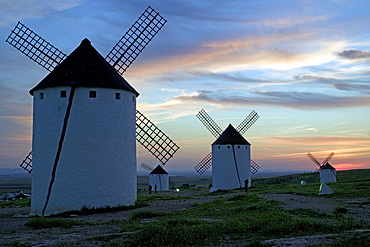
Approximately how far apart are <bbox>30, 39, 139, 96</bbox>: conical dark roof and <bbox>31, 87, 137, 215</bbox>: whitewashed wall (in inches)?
13.3

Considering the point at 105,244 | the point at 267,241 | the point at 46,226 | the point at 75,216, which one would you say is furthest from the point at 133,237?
the point at 75,216

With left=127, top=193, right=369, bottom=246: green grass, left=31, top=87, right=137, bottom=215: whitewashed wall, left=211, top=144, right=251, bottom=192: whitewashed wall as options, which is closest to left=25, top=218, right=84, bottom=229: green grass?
left=31, top=87, right=137, bottom=215: whitewashed wall

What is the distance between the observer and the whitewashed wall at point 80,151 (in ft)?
68.3

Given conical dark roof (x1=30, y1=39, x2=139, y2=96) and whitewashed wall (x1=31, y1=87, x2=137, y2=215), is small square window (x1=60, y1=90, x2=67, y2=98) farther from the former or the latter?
conical dark roof (x1=30, y1=39, x2=139, y2=96)

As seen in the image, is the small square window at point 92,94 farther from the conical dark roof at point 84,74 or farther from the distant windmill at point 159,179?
the distant windmill at point 159,179

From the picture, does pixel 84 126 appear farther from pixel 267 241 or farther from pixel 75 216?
Result: pixel 267 241

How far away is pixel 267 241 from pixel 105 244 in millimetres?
4298

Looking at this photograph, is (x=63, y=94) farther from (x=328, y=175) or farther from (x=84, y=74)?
(x=328, y=175)

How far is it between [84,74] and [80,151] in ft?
14.0

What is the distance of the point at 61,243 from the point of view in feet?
36.1

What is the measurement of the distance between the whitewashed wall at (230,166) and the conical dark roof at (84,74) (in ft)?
74.7

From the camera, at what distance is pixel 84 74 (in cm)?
2162

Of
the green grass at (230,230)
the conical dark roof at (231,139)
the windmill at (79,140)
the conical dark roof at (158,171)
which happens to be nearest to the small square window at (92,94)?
the windmill at (79,140)

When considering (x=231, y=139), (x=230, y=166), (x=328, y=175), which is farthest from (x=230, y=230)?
(x=328, y=175)
